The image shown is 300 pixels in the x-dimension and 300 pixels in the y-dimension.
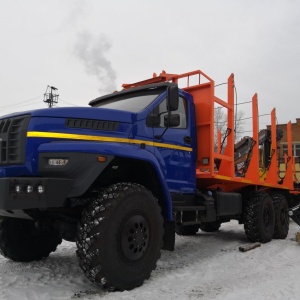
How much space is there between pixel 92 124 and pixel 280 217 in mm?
5899

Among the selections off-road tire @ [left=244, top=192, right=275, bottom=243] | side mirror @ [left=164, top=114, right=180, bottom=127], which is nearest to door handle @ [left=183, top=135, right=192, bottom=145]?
side mirror @ [left=164, top=114, right=180, bottom=127]

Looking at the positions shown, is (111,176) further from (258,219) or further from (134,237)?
(258,219)

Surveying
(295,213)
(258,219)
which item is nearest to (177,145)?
(258,219)

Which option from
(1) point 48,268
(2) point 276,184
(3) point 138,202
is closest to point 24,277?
(1) point 48,268

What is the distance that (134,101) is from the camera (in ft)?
17.3

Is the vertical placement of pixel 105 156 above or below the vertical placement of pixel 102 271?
above

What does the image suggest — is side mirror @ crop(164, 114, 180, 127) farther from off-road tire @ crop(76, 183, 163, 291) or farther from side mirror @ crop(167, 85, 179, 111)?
off-road tire @ crop(76, 183, 163, 291)

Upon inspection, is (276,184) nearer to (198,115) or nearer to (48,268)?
(198,115)

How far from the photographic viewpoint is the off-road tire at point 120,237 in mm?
3670

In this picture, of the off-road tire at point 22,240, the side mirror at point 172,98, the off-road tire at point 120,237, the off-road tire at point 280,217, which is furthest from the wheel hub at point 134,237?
the off-road tire at point 280,217

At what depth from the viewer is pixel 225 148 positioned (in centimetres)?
671

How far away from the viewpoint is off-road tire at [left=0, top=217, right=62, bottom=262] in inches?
201

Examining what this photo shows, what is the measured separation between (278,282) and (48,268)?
303 cm

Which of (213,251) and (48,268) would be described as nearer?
(48,268)
